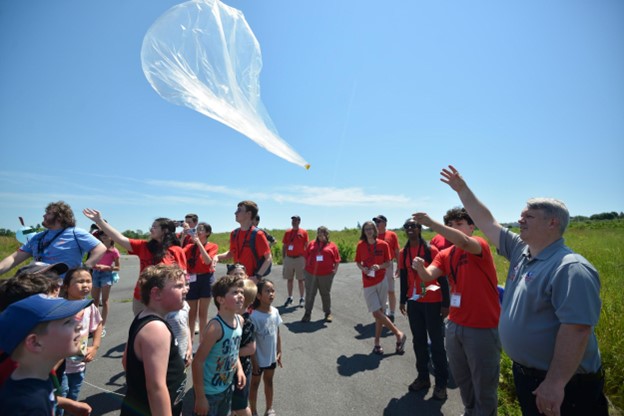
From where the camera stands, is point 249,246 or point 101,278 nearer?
point 249,246

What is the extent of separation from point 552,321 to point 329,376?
10.3 feet

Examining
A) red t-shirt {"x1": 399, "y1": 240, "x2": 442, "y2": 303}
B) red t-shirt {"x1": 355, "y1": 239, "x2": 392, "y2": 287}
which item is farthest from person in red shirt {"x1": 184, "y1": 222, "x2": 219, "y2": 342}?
red t-shirt {"x1": 399, "y1": 240, "x2": 442, "y2": 303}

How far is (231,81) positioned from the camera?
400 cm

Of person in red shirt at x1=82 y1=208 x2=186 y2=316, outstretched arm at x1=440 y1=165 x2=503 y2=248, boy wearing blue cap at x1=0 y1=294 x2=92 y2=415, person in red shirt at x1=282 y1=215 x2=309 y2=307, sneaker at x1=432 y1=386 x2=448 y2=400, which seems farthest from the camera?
person in red shirt at x1=282 y1=215 x2=309 y2=307

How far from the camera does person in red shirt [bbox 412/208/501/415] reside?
2984mm

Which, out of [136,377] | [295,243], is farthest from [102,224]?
[295,243]

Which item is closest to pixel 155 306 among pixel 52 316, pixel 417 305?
pixel 52 316

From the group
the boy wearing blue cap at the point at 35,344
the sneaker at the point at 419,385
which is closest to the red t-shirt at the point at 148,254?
the boy wearing blue cap at the point at 35,344

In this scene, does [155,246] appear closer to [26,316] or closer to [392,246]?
[26,316]

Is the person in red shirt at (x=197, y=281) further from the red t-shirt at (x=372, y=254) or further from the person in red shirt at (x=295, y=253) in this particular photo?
the person in red shirt at (x=295, y=253)

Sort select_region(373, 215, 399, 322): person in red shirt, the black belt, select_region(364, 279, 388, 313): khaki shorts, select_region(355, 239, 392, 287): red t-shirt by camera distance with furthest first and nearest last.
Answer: select_region(373, 215, 399, 322): person in red shirt
select_region(355, 239, 392, 287): red t-shirt
select_region(364, 279, 388, 313): khaki shorts
the black belt

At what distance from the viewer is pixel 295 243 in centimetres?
889

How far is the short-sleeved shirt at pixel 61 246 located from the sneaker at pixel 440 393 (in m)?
4.48

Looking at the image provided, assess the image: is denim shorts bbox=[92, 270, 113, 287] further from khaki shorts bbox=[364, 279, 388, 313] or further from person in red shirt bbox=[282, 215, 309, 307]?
khaki shorts bbox=[364, 279, 388, 313]
